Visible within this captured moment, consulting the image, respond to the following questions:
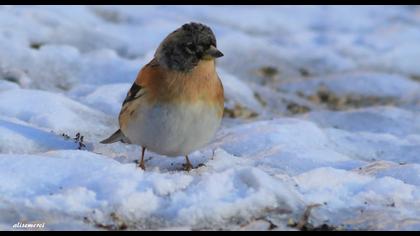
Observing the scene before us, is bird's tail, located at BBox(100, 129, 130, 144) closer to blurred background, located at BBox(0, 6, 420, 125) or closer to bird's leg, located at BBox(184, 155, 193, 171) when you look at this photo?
bird's leg, located at BBox(184, 155, 193, 171)

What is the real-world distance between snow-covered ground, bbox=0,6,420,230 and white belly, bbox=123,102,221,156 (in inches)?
11.0

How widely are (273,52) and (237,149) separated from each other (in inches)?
209

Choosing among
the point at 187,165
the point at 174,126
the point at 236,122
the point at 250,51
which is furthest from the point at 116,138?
the point at 250,51

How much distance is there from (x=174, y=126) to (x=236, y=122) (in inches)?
134

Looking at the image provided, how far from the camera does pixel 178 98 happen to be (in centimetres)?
559

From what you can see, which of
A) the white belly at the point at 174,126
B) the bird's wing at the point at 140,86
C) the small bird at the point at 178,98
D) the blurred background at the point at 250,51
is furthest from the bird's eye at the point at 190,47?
the blurred background at the point at 250,51

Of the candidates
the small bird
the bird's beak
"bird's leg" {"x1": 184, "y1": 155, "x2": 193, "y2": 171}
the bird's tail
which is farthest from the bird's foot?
the bird's beak

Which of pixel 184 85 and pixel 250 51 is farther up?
pixel 184 85

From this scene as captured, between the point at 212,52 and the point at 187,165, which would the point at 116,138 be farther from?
the point at 212,52

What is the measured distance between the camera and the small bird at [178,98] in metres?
5.61

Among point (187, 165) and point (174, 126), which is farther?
point (187, 165)

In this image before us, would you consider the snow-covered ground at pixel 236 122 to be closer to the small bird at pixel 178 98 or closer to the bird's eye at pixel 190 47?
the small bird at pixel 178 98

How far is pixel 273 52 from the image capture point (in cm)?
1207
